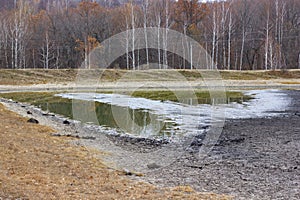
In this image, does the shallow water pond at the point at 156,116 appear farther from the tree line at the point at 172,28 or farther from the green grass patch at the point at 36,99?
the tree line at the point at 172,28

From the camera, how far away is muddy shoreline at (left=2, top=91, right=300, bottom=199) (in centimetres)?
980

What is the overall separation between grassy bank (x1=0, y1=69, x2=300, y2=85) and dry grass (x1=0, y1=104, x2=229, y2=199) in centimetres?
4375

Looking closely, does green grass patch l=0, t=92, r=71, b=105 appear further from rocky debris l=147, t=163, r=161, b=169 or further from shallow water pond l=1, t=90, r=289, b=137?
rocky debris l=147, t=163, r=161, b=169

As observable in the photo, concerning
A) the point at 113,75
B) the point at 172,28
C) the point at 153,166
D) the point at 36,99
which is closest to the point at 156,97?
the point at 36,99

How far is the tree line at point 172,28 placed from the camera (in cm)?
7425

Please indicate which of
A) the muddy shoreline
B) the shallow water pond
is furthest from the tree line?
the muddy shoreline

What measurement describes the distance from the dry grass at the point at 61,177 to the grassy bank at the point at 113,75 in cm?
4375

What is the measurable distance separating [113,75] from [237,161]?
159 ft

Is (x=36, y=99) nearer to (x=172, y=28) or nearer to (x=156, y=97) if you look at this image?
(x=156, y=97)

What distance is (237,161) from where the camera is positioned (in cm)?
1261

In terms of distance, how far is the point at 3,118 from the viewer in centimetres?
1953

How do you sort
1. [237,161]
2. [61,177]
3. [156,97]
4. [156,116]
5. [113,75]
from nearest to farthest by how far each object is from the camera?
[61,177]
[237,161]
[156,116]
[156,97]
[113,75]

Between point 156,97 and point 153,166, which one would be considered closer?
point 153,166

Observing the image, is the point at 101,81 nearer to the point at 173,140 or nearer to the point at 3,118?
the point at 3,118
